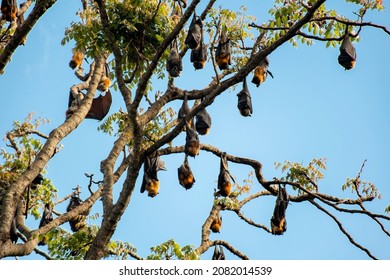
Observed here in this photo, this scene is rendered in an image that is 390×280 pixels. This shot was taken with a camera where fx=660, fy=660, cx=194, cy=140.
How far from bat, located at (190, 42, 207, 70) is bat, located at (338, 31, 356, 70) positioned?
2366 mm

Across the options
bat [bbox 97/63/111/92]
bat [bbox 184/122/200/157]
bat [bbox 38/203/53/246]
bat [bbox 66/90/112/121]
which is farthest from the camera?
bat [bbox 66/90/112/121]

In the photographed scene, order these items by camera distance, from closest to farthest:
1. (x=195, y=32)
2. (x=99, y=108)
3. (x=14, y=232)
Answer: (x=195, y=32) → (x=14, y=232) → (x=99, y=108)

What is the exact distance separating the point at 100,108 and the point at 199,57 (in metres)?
4.04

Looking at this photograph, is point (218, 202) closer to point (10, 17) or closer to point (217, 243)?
point (217, 243)

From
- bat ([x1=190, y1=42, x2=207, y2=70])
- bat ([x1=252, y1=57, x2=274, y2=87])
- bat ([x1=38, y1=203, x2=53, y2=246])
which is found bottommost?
bat ([x1=38, y1=203, x2=53, y2=246])

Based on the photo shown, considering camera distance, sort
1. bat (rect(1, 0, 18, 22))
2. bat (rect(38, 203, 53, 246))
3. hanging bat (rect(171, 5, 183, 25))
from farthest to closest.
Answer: bat (rect(38, 203, 53, 246)), hanging bat (rect(171, 5, 183, 25)), bat (rect(1, 0, 18, 22))

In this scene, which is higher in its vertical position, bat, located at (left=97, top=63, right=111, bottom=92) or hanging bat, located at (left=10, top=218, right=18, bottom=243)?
bat, located at (left=97, top=63, right=111, bottom=92)

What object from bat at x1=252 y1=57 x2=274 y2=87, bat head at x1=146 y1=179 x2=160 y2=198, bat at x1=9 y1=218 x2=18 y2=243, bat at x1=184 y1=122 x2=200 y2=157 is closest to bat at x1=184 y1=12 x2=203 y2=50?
bat at x1=184 y1=122 x2=200 y2=157

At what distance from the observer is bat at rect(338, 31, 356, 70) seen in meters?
9.68

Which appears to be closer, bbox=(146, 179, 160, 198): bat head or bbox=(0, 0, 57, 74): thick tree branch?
bbox=(0, 0, 57, 74): thick tree branch

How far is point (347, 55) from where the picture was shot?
10.0 m

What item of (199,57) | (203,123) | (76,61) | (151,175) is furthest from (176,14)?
(151,175)

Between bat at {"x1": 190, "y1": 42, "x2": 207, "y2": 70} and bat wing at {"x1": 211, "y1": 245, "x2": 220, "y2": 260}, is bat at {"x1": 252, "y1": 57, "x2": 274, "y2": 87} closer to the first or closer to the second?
bat at {"x1": 190, "y1": 42, "x2": 207, "y2": 70}

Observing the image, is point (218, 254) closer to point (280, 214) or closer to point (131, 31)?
point (280, 214)
